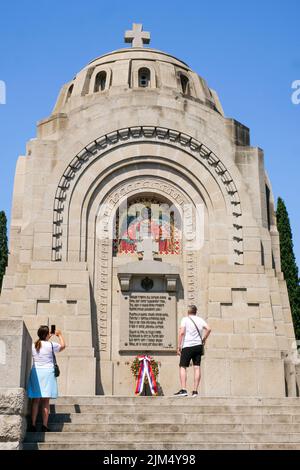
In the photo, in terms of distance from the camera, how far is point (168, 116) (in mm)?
21953

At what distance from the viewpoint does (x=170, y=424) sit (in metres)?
12.9

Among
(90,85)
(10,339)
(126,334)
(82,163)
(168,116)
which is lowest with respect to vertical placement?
(10,339)

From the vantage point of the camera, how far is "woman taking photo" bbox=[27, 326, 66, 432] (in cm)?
1246

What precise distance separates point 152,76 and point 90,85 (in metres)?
2.36

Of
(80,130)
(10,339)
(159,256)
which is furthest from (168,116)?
(10,339)

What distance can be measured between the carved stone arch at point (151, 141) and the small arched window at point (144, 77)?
4044mm

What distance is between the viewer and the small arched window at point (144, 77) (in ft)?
82.5

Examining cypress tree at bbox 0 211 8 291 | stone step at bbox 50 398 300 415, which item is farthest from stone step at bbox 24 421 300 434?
cypress tree at bbox 0 211 8 291

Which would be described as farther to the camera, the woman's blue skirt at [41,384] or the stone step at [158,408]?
the stone step at [158,408]

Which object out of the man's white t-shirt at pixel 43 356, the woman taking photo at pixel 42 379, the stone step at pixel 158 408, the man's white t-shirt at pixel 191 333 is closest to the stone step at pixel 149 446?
the woman taking photo at pixel 42 379

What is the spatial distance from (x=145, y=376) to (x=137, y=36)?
46.1ft

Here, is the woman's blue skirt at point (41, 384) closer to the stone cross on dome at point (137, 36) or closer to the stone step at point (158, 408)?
the stone step at point (158, 408)

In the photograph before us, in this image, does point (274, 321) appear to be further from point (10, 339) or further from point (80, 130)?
point (10, 339)

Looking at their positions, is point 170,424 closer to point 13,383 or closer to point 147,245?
point 13,383
